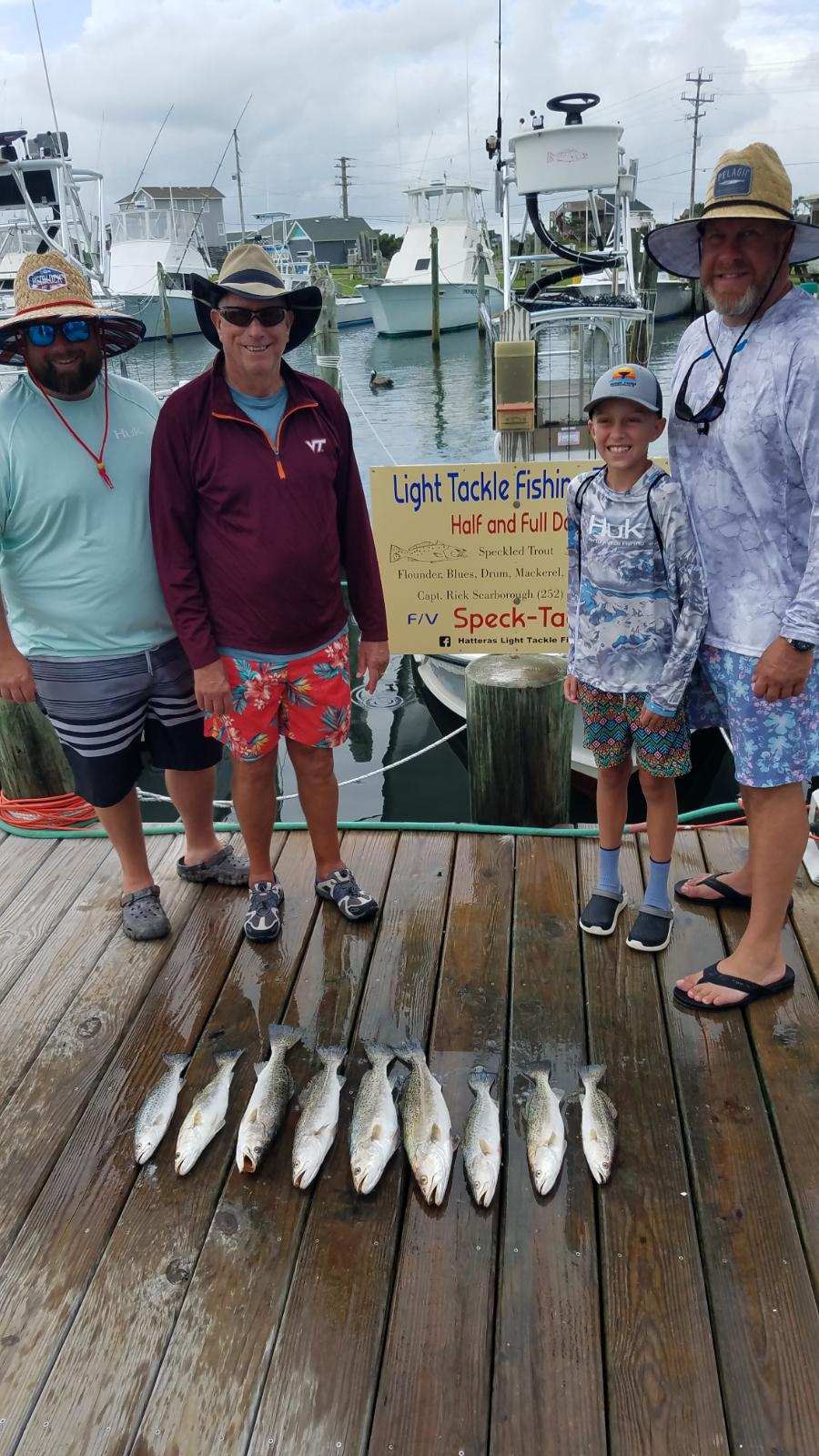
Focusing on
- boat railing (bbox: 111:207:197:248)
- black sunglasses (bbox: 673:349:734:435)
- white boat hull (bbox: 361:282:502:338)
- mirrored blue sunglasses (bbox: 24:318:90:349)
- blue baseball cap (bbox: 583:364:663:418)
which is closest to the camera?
black sunglasses (bbox: 673:349:734:435)

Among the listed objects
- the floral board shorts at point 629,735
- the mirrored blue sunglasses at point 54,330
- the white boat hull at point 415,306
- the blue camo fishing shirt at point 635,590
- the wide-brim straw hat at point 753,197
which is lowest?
the white boat hull at point 415,306

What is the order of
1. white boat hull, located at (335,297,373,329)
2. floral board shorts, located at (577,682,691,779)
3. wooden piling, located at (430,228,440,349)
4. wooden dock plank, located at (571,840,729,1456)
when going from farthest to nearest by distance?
white boat hull, located at (335,297,373,329) < wooden piling, located at (430,228,440,349) < floral board shorts, located at (577,682,691,779) < wooden dock plank, located at (571,840,729,1456)

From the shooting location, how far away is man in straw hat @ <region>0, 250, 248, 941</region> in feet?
8.16

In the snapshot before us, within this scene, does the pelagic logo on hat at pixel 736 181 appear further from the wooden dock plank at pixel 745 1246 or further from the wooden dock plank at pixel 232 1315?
the wooden dock plank at pixel 232 1315

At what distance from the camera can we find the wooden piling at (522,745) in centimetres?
369

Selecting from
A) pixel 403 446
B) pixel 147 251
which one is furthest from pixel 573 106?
pixel 147 251

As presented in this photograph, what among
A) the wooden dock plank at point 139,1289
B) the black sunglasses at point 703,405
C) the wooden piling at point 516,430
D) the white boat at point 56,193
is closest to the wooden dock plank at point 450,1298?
the wooden dock plank at point 139,1289

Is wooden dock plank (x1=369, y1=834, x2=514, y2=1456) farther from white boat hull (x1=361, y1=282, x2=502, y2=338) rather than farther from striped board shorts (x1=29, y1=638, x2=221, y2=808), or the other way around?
white boat hull (x1=361, y1=282, x2=502, y2=338)

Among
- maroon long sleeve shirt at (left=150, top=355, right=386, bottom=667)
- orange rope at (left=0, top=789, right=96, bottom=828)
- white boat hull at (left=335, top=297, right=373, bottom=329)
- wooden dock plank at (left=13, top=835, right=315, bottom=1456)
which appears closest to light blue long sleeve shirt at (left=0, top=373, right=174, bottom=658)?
maroon long sleeve shirt at (left=150, top=355, right=386, bottom=667)

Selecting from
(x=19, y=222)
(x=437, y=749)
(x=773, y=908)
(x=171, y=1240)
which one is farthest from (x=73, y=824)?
(x=19, y=222)

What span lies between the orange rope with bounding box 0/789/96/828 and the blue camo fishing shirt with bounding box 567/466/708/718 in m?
2.31

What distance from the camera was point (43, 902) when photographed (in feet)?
10.6

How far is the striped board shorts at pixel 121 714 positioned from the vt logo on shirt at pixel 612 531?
4.15ft

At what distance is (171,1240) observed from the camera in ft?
6.30
